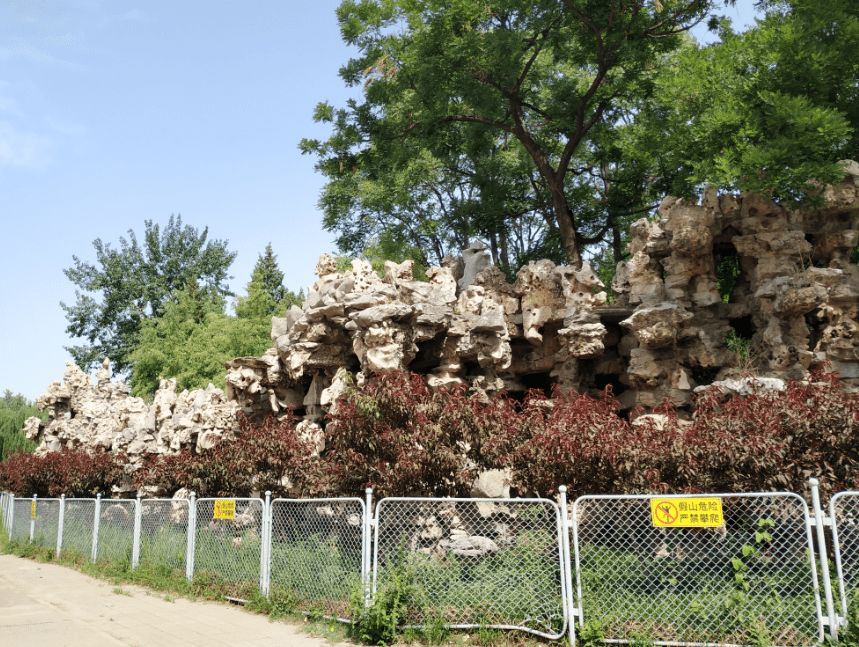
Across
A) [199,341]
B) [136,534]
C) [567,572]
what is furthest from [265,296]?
[567,572]

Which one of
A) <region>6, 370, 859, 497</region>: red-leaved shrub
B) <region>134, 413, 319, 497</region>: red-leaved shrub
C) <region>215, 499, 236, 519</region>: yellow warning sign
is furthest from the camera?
<region>134, 413, 319, 497</region>: red-leaved shrub

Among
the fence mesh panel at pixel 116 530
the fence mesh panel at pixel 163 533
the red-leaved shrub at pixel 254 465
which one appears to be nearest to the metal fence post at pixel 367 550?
the red-leaved shrub at pixel 254 465

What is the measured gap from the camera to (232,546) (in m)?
8.89

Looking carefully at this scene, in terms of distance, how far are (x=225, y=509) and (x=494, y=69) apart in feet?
34.9

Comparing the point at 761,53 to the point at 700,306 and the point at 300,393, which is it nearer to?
the point at 700,306

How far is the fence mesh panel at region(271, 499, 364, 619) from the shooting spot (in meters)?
7.30

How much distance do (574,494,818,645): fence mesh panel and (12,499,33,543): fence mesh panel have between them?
585 inches

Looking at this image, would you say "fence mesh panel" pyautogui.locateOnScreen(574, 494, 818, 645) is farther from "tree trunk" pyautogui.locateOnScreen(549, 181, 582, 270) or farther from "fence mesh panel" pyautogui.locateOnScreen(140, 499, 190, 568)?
"tree trunk" pyautogui.locateOnScreen(549, 181, 582, 270)

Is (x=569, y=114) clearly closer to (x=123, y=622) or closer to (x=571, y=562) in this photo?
(x=571, y=562)

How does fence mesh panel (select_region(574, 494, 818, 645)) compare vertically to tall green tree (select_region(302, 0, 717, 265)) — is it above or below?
below

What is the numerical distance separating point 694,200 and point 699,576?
7.05 meters

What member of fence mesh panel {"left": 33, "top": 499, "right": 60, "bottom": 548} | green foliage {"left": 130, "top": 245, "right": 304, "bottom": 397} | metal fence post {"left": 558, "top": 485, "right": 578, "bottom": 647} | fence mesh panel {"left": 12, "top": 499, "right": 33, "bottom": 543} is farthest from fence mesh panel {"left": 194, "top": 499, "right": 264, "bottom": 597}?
green foliage {"left": 130, "top": 245, "right": 304, "bottom": 397}

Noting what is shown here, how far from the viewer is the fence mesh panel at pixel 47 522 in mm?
14516

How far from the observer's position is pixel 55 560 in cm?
1395
